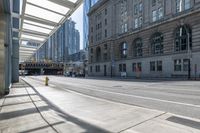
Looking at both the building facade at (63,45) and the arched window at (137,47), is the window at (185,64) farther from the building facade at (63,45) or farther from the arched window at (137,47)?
the building facade at (63,45)

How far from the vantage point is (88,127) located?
Answer: 245 inches

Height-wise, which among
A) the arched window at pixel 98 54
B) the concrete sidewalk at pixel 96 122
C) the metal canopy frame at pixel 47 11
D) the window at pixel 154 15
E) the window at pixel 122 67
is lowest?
the concrete sidewalk at pixel 96 122

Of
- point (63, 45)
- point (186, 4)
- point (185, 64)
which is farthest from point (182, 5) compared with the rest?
point (63, 45)

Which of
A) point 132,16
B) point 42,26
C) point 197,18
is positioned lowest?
point 42,26

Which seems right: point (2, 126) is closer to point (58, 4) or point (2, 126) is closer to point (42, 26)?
point (58, 4)

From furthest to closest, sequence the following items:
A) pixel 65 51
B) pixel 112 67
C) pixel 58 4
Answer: pixel 65 51 → pixel 112 67 → pixel 58 4

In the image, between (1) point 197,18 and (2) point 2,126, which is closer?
(2) point 2,126

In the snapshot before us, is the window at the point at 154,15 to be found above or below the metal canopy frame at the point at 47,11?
above

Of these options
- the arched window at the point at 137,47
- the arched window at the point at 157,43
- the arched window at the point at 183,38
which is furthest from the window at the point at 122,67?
the arched window at the point at 183,38

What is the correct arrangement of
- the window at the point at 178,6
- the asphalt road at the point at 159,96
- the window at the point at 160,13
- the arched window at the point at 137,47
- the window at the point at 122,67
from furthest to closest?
the window at the point at 122,67, the arched window at the point at 137,47, the window at the point at 160,13, the window at the point at 178,6, the asphalt road at the point at 159,96

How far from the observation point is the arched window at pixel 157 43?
47.9 meters

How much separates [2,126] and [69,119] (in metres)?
1.99

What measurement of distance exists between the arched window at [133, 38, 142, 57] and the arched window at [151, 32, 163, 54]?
4.70m

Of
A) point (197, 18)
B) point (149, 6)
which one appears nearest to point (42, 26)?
point (197, 18)
